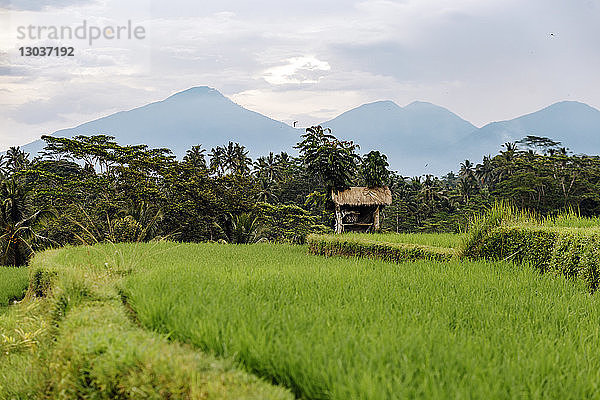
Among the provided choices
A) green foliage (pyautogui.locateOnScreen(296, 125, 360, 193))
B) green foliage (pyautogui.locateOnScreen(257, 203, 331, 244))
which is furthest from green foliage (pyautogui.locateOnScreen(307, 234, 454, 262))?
green foliage (pyautogui.locateOnScreen(257, 203, 331, 244))

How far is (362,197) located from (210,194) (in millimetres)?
11517

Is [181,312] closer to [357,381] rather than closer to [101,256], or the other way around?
[357,381]

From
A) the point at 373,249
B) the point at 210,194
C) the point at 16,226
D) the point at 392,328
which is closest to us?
the point at 392,328

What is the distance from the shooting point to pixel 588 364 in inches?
133

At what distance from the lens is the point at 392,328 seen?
12.6 ft

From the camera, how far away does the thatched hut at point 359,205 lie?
1658cm

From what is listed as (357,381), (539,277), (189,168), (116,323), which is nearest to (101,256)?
(116,323)

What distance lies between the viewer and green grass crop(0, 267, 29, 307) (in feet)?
38.2

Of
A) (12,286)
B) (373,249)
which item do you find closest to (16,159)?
(12,286)

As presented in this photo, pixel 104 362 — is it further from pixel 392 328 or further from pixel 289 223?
pixel 289 223

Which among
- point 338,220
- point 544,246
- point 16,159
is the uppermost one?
point 16,159

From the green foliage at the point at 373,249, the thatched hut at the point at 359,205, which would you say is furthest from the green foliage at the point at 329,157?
the green foliage at the point at 373,249

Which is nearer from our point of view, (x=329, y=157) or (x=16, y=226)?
(x=329, y=157)

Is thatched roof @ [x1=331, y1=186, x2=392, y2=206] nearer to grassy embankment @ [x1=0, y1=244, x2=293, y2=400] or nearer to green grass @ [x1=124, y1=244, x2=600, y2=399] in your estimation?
green grass @ [x1=124, y1=244, x2=600, y2=399]
